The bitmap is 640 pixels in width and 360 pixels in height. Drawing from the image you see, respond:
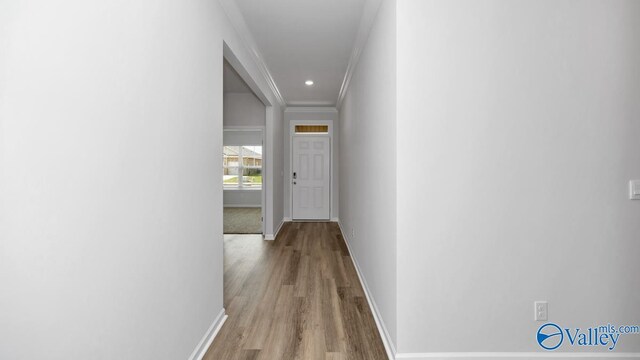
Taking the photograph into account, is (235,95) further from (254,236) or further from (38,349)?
(38,349)

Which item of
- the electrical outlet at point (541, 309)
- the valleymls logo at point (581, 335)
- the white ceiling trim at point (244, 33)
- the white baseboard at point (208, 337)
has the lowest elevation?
the white baseboard at point (208, 337)

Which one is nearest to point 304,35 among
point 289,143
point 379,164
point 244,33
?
point 244,33

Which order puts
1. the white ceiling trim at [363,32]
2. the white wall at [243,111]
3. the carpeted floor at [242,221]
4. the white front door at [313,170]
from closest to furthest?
the white ceiling trim at [363,32]
the white wall at [243,111]
the carpeted floor at [242,221]
the white front door at [313,170]

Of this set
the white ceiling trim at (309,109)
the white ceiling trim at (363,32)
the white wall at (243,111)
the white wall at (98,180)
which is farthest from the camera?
the white ceiling trim at (309,109)

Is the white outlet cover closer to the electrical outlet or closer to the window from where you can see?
the electrical outlet

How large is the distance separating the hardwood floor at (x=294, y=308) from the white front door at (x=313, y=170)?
7.81ft

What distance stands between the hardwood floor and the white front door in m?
2.38

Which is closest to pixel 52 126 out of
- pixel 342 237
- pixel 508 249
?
pixel 508 249

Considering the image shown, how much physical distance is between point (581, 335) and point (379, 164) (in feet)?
5.36

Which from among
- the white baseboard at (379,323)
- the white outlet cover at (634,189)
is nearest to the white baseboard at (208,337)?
the white baseboard at (379,323)

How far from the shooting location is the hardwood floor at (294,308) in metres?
2.10

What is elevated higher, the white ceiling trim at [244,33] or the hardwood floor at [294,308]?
the white ceiling trim at [244,33]
